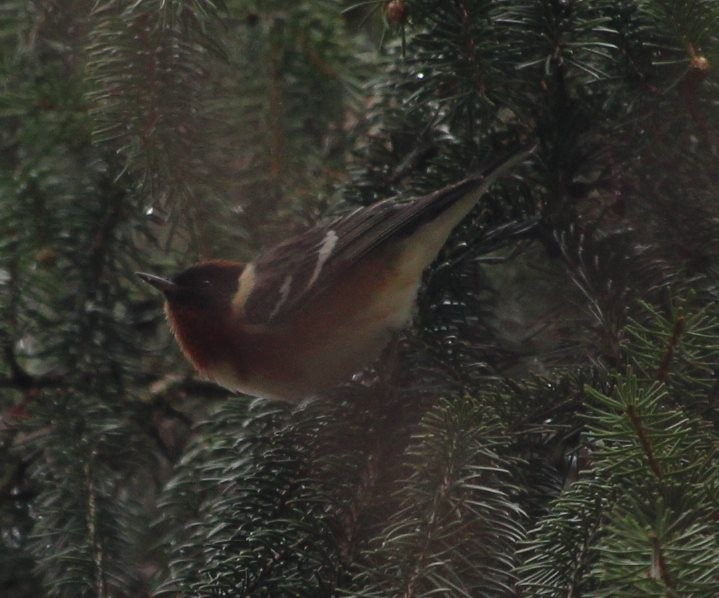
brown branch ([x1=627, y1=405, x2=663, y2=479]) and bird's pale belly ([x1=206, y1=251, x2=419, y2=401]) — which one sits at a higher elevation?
brown branch ([x1=627, y1=405, x2=663, y2=479])

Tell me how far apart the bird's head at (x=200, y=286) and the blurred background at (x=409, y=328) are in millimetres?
78

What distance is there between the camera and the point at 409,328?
8.26 ft

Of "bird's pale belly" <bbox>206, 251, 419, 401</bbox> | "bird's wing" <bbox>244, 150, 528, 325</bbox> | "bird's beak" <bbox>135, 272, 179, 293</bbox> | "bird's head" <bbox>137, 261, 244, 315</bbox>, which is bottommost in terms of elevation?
"bird's pale belly" <bbox>206, 251, 419, 401</bbox>

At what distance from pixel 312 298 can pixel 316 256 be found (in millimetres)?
131

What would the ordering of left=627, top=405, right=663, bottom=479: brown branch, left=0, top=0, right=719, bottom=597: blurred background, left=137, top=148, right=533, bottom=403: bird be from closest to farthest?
left=627, top=405, right=663, bottom=479: brown branch
left=0, top=0, right=719, bottom=597: blurred background
left=137, top=148, right=533, bottom=403: bird

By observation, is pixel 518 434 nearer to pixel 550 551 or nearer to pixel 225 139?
pixel 550 551

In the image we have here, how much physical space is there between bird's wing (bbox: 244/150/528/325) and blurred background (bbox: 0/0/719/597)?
7 cm

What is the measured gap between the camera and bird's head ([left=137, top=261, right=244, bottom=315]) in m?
2.71

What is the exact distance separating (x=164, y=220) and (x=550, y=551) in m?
1.52

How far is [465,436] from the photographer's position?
178 centimetres

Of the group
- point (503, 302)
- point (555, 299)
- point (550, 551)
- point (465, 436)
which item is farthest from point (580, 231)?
point (550, 551)

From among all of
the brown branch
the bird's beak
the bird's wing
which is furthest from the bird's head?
the brown branch

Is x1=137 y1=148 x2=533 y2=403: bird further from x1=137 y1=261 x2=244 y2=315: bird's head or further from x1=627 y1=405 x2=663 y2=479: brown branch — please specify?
x1=627 y1=405 x2=663 y2=479: brown branch

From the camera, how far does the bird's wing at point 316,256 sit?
2.71 metres
